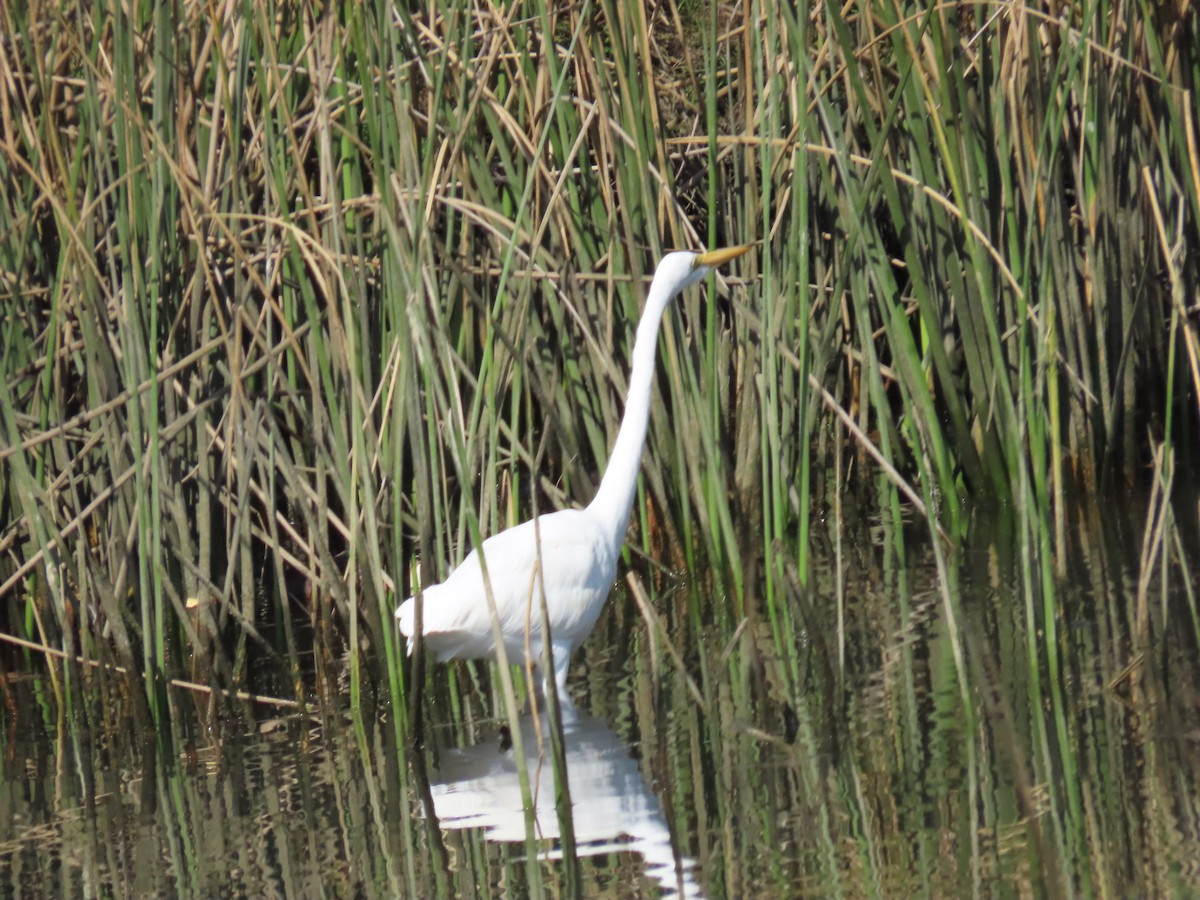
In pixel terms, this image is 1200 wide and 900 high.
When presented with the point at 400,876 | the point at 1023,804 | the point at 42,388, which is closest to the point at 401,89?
the point at 42,388

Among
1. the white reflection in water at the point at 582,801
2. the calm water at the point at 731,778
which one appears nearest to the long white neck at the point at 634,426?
the calm water at the point at 731,778

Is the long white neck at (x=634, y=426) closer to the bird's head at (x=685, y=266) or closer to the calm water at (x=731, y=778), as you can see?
the bird's head at (x=685, y=266)

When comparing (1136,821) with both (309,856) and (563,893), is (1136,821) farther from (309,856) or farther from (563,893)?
(309,856)

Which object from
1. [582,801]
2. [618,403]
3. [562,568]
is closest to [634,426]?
[562,568]

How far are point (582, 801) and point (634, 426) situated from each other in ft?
4.30

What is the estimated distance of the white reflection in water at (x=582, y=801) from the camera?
3068 millimetres

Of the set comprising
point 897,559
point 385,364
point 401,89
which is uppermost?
point 401,89

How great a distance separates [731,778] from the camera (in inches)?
133

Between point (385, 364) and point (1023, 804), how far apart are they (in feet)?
7.40

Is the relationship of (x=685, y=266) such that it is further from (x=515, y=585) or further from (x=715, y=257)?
(x=515, y=585)

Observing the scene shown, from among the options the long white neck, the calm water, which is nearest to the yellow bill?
the long white neck

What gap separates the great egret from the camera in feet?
13.5

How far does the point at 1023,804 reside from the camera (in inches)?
114

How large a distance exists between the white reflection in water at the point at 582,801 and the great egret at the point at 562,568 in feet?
0.94
